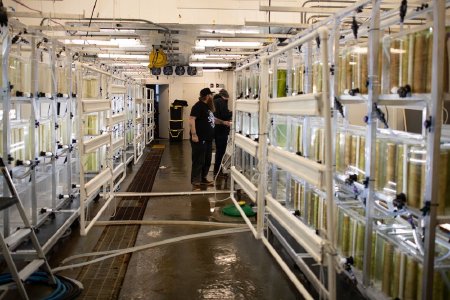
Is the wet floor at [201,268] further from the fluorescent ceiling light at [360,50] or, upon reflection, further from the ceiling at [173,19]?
the ceiling at [173,19]

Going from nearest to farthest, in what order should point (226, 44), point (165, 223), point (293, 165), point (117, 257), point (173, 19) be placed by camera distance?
point (293, 165) < point (117, 257) < point (165, 223) < point (173, 19) < point (226, 44)

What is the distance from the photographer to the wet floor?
372 cm

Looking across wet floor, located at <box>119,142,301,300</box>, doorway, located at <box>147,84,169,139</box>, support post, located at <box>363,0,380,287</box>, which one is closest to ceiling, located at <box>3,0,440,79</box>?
wet floor, located at <box>119,142,301,300</box>

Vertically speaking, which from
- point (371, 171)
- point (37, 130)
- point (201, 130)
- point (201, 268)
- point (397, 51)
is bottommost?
point (201, 268)

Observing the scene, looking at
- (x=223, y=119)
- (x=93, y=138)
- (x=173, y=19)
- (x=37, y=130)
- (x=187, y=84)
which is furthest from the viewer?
(x=187, y=84)

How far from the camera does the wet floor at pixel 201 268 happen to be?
147 inches

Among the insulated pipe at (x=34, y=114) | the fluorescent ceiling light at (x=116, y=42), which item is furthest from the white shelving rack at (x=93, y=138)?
the fluorescent ceiling light at (x=116, y=42)

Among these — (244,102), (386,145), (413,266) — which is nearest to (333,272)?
(413,266)

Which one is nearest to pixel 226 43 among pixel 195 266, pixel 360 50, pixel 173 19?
pixel 173 19

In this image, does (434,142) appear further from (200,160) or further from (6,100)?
(200,160)

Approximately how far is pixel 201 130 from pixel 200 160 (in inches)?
21.7

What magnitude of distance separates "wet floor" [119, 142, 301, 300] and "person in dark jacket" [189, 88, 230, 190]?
6.21 feet

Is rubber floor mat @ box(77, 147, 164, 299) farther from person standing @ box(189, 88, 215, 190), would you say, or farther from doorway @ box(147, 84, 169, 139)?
doorway @ box(147, 84, 169, 139)

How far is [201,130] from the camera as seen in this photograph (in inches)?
309
